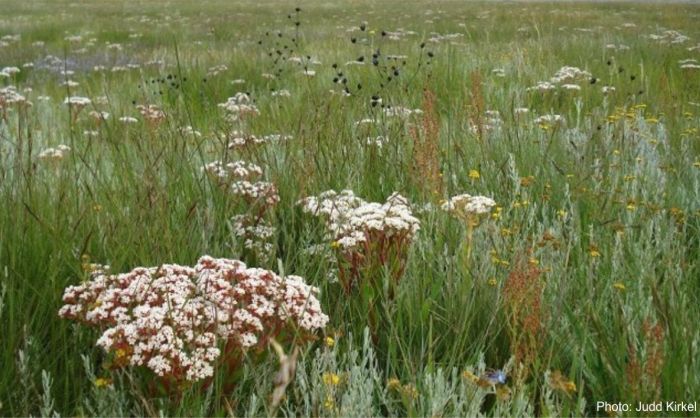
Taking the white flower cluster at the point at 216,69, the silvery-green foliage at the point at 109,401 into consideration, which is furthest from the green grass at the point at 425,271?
the white flower cluster at the point at 216,69

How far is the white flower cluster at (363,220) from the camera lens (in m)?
2.23

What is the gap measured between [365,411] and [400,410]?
1.12ft

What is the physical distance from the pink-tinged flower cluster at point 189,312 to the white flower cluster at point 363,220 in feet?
1.14

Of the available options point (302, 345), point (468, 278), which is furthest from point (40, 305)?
point (468, 278)

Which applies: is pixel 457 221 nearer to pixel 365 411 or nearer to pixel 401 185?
pixel 401 185

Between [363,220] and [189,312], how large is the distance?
0.70 m

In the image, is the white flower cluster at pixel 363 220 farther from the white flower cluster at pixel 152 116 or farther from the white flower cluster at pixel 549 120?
the white flower cluster at pixel 549 120

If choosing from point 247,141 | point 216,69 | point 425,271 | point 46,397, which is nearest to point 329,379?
point 46,397

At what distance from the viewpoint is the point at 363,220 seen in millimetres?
2252

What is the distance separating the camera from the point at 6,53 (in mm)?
11742

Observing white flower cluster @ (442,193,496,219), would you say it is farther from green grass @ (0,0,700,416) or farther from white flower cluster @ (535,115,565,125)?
white flower cluster @ (535,115,565,125)

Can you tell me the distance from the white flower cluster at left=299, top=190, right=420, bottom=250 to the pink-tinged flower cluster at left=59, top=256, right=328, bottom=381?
13.7 inches

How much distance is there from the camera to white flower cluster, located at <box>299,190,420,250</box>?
223 cm

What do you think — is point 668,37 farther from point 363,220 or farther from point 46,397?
point 46,397
